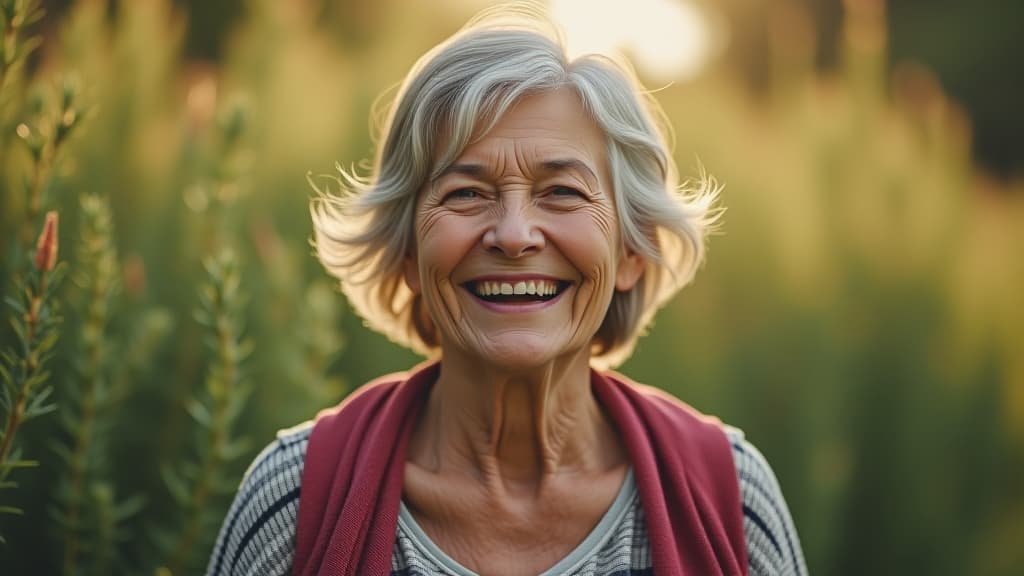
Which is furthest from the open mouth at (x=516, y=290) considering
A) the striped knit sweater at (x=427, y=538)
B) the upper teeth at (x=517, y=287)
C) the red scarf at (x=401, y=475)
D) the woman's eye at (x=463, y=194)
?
the striped knit sweater at (x=427, y=538)

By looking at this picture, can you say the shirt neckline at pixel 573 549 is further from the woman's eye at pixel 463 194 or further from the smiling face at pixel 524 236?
the woman's eye at pixel 463 194

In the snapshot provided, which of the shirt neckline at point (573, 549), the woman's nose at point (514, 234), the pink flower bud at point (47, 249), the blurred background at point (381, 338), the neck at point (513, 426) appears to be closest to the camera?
the pink flower bud at point (47, 249)

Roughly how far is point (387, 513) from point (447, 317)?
1.43ft

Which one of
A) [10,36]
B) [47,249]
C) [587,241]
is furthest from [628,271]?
[10,36]

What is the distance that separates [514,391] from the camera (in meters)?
2.15

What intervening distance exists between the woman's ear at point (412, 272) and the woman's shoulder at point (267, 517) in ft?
1.41

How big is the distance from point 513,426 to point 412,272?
0.43 m

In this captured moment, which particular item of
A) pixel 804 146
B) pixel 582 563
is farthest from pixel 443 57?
pixel 804 146

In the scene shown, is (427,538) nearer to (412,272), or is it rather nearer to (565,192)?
(412,272)

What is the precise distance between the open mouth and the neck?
183mm

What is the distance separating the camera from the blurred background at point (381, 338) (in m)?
2.60

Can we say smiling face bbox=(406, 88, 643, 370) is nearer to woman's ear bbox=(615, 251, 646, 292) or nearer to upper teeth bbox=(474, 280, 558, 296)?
upper teeth bbox=(474, 280, 558, 296)

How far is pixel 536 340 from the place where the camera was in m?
1.98

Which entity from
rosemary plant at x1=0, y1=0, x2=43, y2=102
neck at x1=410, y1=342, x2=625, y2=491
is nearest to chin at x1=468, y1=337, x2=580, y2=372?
neck at x1=410, y1=342, x2=625, y2=491
